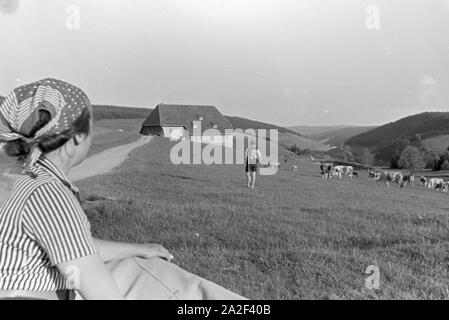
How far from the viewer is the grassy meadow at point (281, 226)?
1756 millimetres

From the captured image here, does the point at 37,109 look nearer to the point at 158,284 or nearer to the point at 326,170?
the point at 158,284

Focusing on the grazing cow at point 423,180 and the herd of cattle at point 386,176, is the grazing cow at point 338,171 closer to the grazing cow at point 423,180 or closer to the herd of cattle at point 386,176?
the herd of cattle at point 386,176

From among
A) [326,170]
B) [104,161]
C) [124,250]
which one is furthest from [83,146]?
[326,170]

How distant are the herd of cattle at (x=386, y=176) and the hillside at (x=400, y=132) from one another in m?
0.18

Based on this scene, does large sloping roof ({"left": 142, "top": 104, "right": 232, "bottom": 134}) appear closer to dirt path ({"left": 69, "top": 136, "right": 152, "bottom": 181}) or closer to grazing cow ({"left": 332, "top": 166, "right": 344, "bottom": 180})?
dirt path ({"left": 69, "top": 136, "right": 152, "bottom": 181})

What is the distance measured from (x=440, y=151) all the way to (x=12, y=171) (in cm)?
305

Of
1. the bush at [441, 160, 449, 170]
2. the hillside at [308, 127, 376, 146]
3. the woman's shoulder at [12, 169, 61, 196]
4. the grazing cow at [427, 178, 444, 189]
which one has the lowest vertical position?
the grazing cow at [427, 178, 444, 189]

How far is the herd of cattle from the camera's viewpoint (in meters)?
3.41

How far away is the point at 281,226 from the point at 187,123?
1.04 m

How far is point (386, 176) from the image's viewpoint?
351cm

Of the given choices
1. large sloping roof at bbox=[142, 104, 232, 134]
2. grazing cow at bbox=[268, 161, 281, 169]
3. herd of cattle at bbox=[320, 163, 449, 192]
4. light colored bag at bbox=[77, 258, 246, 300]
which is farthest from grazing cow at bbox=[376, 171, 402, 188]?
light colored bag at bbox=[77, 258, 246, 300]

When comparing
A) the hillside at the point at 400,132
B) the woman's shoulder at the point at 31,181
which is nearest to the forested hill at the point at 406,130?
the hillside at the point at 400,132

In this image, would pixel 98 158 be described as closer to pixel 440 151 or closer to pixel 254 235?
pixel 254 235

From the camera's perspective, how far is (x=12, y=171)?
1065mm
